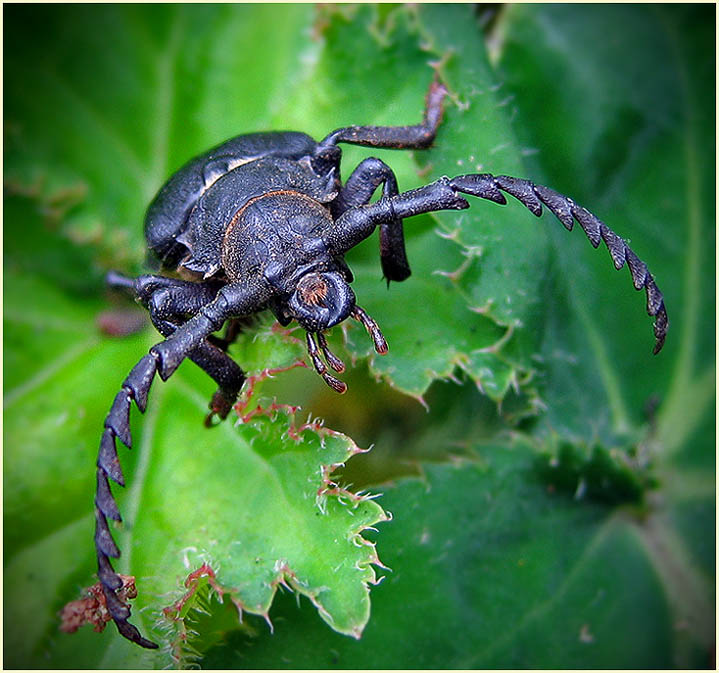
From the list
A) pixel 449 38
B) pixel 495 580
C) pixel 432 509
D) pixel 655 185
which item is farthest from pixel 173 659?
pixel 655 185

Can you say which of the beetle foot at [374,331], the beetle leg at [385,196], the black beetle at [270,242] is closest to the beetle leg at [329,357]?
the black beetle at [270,242]

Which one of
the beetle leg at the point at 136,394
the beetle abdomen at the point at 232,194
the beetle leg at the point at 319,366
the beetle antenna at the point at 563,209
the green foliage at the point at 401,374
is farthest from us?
the beetle abdomen at the point at 232,194

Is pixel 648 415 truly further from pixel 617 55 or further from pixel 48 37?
pixel 48 37

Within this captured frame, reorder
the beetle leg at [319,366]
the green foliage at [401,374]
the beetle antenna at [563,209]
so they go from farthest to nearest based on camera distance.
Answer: the green foliage at [401,374], the beetle leg at [319,366], the beetle antenna at [563,209]

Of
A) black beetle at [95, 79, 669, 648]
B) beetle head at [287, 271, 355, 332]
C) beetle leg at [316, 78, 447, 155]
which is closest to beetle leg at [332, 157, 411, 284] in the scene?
black beetle at [95, 79, 669, 648]

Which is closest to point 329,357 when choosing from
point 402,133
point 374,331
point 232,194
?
point 374,331

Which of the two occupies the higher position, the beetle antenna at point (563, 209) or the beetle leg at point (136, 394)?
the beetle antenna at point (563, 209)

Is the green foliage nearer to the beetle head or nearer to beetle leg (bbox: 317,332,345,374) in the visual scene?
beetle leg (bbox: 317,332,345,374)

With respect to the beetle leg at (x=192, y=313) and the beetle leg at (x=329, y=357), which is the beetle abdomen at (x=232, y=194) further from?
the beetle leg at (x=329, y=357)
